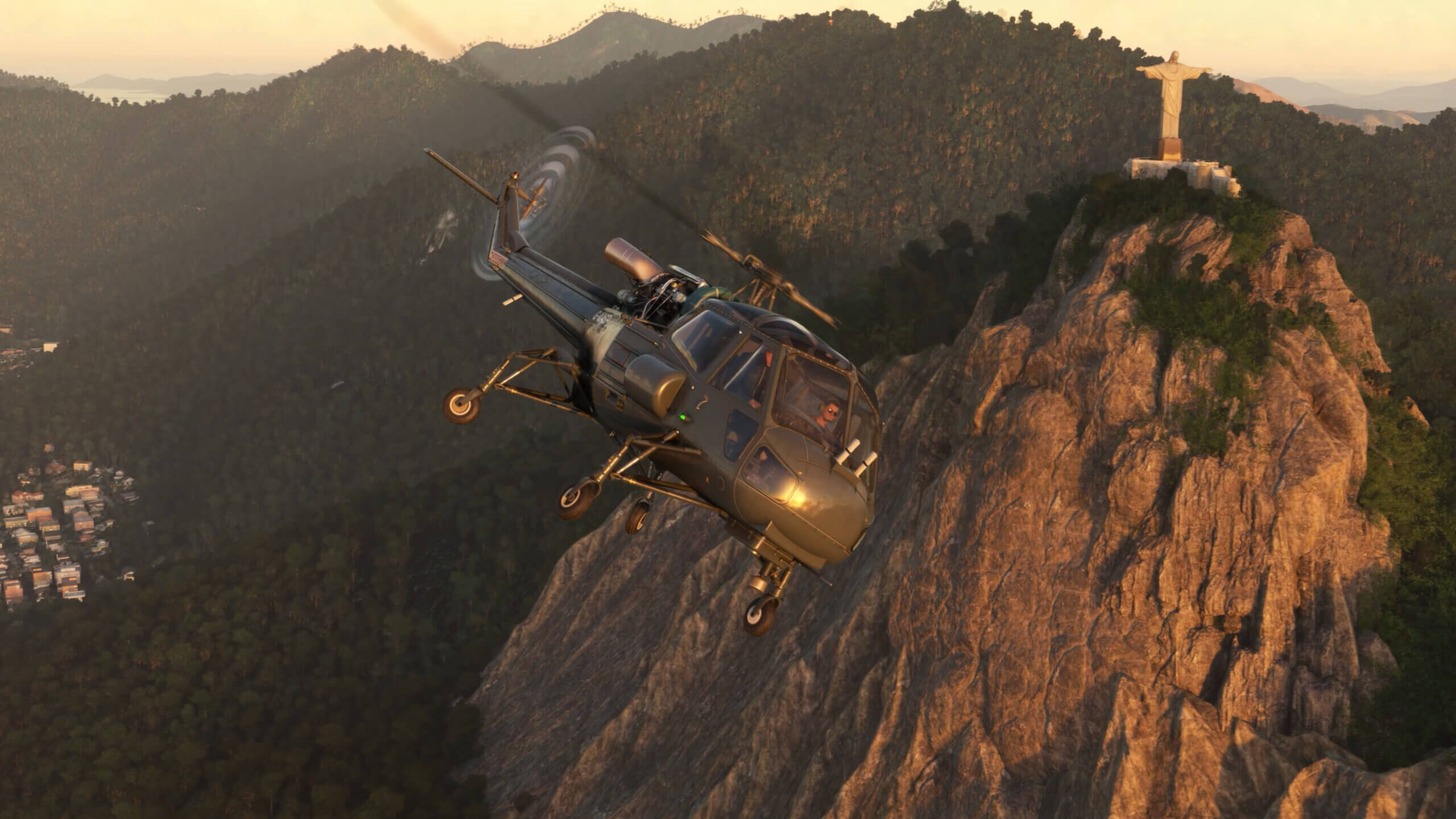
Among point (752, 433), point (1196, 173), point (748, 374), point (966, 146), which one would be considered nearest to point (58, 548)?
point (966, 146)

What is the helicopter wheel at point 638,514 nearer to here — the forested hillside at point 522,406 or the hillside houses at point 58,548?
the forested hillside at point 522,406

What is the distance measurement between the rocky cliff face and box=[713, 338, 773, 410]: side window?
12.1m

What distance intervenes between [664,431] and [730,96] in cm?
18380

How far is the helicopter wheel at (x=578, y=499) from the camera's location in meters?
20.9

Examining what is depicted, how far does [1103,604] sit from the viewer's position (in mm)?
28344

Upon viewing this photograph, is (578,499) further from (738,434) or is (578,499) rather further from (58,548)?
(58,548)

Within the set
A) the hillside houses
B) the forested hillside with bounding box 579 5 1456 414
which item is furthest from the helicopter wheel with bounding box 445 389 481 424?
the hillside houses

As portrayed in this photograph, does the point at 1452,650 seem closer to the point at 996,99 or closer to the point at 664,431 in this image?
the point at 664,431

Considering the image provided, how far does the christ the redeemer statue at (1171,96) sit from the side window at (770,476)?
20.8m

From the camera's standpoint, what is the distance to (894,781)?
3150 cm

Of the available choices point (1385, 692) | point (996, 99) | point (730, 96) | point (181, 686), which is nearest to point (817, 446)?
point (1385, 692)

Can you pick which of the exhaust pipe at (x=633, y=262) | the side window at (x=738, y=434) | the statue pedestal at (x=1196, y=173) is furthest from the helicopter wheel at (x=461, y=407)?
the statue pedestal at (x=1196, y=173)

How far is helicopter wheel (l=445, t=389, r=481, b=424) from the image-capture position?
86.6 feet

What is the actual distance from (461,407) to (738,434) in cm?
891
